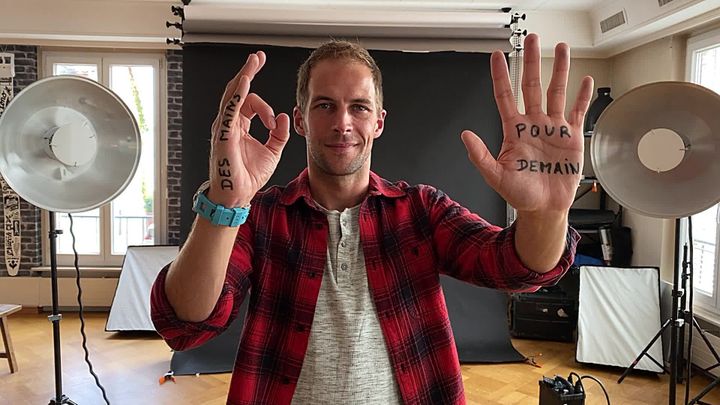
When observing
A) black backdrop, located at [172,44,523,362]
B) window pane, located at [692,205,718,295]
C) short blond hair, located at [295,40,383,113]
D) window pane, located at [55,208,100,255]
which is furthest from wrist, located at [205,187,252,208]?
window pane, located at [55,208,100,255]

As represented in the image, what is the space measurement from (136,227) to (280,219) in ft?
14.6

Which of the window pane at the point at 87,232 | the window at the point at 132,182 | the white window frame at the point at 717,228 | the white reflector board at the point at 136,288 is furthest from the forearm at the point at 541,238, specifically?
the window pane at the point at 87,232

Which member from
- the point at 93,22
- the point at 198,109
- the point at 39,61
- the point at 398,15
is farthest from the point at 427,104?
the point at 39,61

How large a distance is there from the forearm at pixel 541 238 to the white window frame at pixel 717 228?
9.67 ft

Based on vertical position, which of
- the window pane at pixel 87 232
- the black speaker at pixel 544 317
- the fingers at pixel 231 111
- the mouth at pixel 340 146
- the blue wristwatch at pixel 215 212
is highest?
the fingers at pixel 231 111

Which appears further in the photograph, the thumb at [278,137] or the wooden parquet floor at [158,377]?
the wooden parquet floor at [158,377]

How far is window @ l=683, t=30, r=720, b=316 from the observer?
142 inches

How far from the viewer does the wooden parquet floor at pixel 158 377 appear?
3.28 m

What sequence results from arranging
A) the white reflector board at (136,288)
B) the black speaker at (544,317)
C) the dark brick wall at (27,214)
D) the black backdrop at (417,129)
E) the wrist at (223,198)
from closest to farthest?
1. the wrist at (223,198)
2. the black backdrop at (417,129)
3. the black speaker at (544,317)
4. the white reflector board at (136,288)
5. the dark brick wall at (27,214)

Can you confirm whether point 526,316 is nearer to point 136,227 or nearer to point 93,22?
point 136,227

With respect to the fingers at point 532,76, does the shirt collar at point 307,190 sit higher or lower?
lower

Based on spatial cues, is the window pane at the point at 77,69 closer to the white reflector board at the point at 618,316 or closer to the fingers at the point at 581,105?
the white reflector board at the point at 618,316

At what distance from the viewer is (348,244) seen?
1.19m

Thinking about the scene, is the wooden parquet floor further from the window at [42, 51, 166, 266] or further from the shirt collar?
the shirt collar
